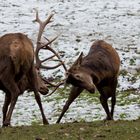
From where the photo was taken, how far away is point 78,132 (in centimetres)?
910

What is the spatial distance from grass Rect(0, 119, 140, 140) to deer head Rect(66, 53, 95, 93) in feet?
3.54

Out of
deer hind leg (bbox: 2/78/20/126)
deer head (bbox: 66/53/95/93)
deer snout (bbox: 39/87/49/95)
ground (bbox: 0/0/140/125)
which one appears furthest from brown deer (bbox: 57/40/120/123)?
ground (bbox: 0/0/140/125)

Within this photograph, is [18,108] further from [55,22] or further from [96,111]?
[55,22]

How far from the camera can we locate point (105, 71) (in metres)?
11.7

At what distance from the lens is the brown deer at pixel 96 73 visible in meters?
11.0

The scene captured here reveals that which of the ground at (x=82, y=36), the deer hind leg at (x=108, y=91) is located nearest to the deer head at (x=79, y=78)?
the deer hind leg at (x=108, y=91)

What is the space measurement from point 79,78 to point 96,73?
23.1 inches

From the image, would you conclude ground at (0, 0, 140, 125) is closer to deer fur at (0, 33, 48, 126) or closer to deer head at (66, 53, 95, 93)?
deer head at (66, 53, 95, 93)

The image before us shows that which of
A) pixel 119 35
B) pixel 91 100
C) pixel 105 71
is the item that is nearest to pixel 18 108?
pixel 91 100

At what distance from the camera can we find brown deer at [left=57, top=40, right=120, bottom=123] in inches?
433

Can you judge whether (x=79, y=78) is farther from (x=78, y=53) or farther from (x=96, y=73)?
(x=78, y=53)

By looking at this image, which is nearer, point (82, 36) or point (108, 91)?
point (108, 91)

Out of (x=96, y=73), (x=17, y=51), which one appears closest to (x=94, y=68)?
(x=96, y=73)

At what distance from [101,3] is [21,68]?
1636cm
